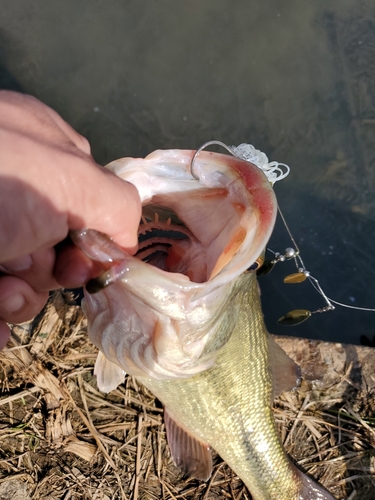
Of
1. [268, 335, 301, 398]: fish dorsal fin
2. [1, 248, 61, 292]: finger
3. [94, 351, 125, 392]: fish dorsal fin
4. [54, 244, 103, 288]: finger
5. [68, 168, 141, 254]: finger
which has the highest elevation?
[68, 168, 141, 254]: finger

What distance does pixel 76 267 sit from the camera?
1.09 m

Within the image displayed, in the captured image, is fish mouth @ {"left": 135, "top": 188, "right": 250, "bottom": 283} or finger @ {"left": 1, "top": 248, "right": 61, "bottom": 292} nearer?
finger @ {"left": 1, "top": 248, "right": 61, "bottom": 292}

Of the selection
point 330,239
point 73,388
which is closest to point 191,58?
point 330,239

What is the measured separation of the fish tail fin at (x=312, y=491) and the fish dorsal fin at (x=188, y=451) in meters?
0.45

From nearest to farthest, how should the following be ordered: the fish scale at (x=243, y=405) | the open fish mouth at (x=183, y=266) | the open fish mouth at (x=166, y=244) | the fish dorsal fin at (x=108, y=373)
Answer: the open fish mouth at (x=183, y=266)
the open fish mouth at (x=166, y=244)
the fish scale at (x=243, y=405)
the fish dorsal fin at (x=108, y=373)

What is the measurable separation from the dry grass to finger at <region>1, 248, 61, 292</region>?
4.36ft

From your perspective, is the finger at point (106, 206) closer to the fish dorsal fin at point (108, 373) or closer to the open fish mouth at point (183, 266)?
the open fish mouth at point (183, 266)

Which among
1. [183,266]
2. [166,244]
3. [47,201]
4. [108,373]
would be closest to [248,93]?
[166,244]

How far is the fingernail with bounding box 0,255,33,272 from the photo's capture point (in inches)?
46.6

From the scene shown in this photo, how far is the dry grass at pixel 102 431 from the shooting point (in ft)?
7.45

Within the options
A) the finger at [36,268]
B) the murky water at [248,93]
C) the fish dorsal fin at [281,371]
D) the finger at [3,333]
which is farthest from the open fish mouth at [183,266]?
the murky water at [248,93]

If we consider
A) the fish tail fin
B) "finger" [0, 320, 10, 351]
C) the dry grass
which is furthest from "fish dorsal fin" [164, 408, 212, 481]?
"finger" [0, 320, 10, 351]

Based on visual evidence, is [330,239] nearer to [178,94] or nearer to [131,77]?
[178,94]

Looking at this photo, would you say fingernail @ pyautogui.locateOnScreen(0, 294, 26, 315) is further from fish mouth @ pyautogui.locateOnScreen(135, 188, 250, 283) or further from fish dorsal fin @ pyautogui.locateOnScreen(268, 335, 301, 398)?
fish dorsal fin @ pyautogui.locateOnScreen(268, 335, 301, 398)
